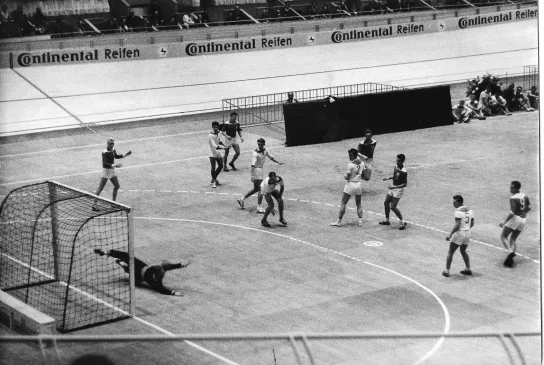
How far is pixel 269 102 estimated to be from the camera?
42719 millimetres

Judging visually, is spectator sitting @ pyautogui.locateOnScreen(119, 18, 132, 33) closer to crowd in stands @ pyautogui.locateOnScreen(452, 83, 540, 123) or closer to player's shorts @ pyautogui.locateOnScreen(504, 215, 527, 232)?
crowd in stands @ pyautogui.locateOnScreen(452, 83, 540, 123)

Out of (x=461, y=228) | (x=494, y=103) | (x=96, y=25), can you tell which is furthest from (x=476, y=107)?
(x=461, y=228)

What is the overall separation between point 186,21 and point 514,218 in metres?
28.5

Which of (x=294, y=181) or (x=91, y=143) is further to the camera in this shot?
(x=91, y=143)

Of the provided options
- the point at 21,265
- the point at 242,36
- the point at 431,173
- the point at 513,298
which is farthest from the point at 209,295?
the point at 242,36

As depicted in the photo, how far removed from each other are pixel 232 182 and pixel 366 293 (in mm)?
10194

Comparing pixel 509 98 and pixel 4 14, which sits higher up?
pixel 4 14

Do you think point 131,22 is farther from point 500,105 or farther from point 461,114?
point 500,105

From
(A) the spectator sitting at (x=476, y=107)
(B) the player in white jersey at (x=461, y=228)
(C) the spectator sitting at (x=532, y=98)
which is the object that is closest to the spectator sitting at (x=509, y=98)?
(C) the spectator sitting at (x=532, y=98)

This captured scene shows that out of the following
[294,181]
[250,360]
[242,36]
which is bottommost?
[250,360]

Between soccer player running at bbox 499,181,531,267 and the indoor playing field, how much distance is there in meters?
0.46

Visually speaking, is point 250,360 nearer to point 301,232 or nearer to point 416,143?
point 301,232

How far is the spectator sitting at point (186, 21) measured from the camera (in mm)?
47781

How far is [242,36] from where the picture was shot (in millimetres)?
48531
